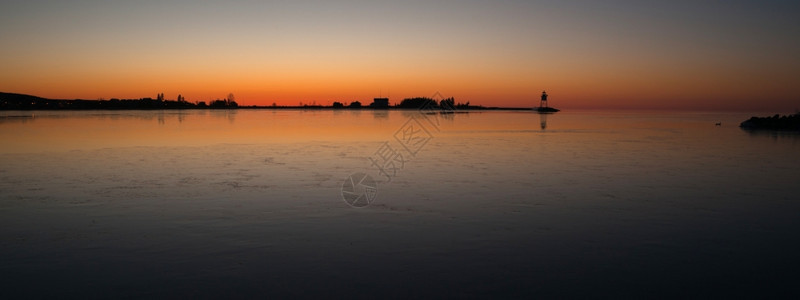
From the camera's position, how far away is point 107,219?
7828 mm

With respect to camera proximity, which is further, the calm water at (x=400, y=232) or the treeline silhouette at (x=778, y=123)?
the treeline silhouette at (x=778, y=123)

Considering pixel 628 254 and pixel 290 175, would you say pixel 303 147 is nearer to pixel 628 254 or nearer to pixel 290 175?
pixel 290 175

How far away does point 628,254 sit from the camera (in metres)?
6.21

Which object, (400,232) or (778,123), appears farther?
(778,123)

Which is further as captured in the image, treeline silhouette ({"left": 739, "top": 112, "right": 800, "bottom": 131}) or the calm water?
treeline silhouette ({"left": 739, "top": 112, "right": 800, "bottom": 131})

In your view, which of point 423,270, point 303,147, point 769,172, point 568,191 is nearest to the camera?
point 423,270

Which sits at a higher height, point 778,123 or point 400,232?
point 778,123

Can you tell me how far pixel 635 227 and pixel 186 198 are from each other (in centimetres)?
779

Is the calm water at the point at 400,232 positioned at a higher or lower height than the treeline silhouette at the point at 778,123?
lower

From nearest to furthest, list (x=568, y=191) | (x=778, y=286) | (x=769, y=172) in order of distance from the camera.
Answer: (x=778, y=286) < (x=568, y=191) < (x=769, y=172)

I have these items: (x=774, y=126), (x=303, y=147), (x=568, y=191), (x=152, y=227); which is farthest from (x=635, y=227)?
(x=774, y=126)

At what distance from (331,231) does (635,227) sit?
447cm

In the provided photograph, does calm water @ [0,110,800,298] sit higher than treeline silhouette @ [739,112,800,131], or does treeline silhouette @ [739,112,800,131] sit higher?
treeline silhouette @ [739,112,800,131]

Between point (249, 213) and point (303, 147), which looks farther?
point (303, 147)
